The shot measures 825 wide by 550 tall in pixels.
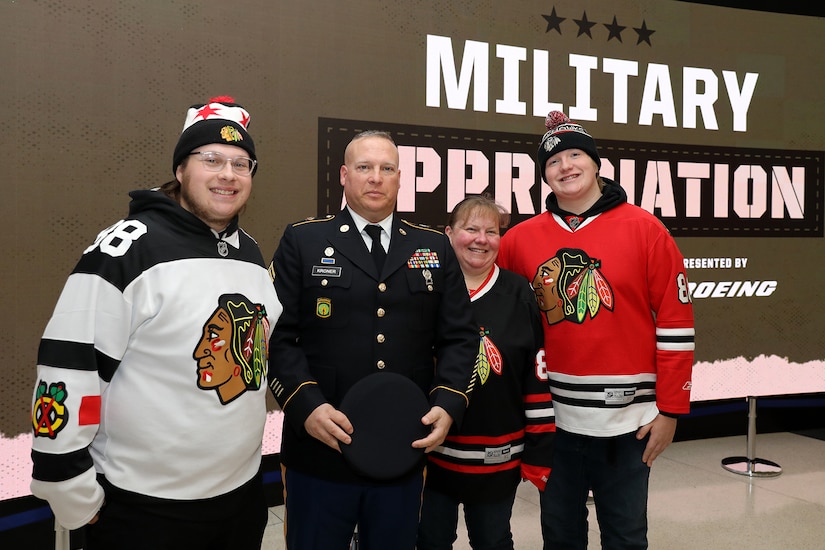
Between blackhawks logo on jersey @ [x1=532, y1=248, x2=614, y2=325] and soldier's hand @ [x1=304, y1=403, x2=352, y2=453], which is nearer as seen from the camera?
soldier's hand @ [x1=304, y1=403, x2=352, y2=453]

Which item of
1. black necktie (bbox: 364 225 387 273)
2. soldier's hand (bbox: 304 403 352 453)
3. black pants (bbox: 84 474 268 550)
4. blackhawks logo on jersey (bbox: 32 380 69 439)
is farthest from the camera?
black necktie (bbox: 364 225 387 273)

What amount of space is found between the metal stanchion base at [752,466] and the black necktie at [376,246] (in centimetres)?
322

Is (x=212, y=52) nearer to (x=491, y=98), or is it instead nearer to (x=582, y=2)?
(x=491, y=98)

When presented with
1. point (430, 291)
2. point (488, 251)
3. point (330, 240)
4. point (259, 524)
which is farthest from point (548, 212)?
point (259, 524)

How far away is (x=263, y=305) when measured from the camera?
1625 millimetres

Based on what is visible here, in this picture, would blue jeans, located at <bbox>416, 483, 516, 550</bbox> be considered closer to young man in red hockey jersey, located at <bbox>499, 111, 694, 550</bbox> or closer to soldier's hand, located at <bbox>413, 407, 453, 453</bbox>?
young man in red hockey jersey, located at <bbox>499, 111, 694, 550</bbox>

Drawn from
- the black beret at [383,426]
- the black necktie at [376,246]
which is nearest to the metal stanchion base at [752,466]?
the black beret at [383,426]

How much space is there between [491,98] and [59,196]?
2213 mm

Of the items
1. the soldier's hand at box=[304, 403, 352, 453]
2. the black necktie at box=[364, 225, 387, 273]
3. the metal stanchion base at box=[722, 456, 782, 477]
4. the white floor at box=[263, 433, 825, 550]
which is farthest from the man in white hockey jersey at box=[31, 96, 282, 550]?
the metal stanchion base at box=[722, 456, 782, 477]

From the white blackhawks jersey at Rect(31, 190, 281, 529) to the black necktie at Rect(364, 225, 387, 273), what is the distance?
16.8 inches

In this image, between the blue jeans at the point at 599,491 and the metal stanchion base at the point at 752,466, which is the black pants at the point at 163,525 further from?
the metal stanchion base at the point at 752,466

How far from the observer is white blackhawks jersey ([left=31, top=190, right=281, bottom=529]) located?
1334 millimetres

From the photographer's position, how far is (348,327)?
1841 millimetres

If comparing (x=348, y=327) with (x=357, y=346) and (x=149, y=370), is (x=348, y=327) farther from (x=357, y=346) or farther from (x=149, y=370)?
(x=149, y=370)
